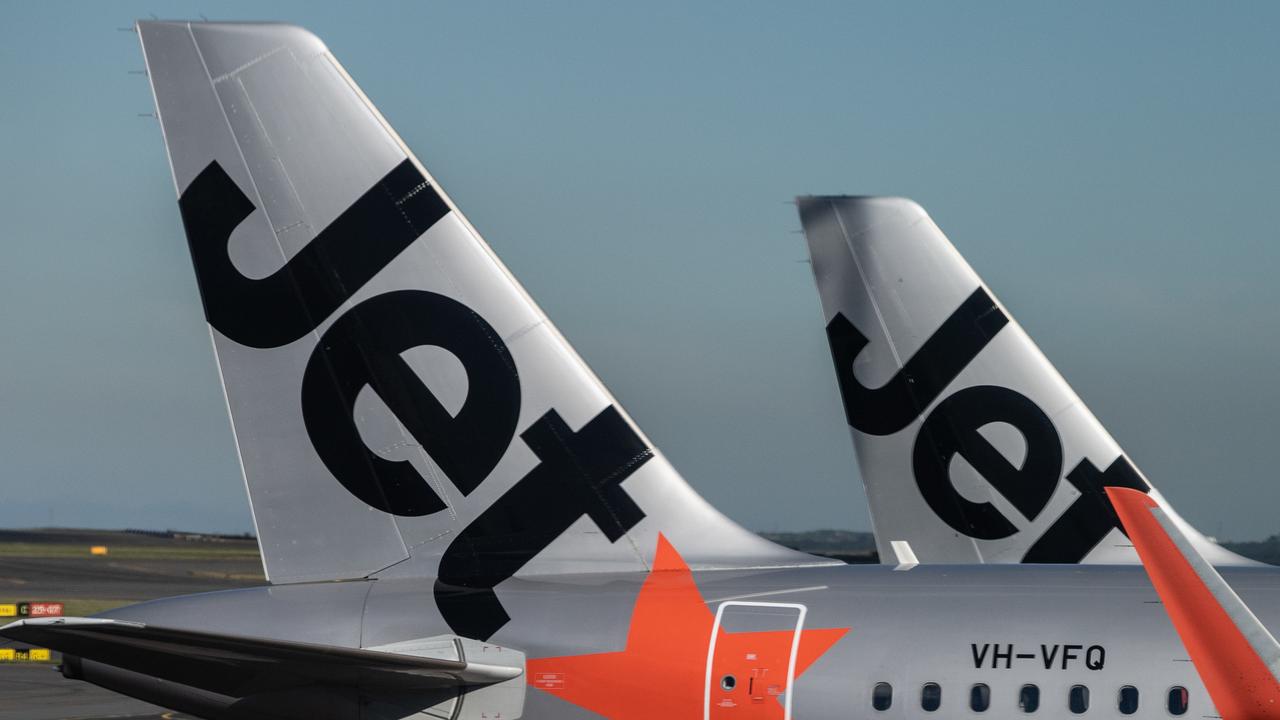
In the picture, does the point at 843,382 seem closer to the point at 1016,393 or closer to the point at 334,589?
the point at 1016,393

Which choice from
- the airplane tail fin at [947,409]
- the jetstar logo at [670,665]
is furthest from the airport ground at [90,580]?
the jetstar logo at [670,665]

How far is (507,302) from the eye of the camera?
1393cm

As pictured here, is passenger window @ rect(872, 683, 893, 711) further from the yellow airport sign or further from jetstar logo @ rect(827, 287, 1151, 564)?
the yellow airport sign

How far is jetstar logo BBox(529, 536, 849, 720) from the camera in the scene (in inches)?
475

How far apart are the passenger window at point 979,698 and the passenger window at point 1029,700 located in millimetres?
229

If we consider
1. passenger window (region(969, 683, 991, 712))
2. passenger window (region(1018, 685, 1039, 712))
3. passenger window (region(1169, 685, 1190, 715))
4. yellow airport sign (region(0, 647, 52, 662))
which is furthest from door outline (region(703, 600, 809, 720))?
yellow airport sign (region(0, 647, 52, 662))

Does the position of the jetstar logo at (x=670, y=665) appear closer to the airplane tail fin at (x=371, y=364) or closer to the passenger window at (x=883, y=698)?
the passenger window at (x=883, y=698)

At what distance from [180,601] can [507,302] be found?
3741 millimetres

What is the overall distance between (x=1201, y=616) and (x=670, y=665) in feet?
18.3

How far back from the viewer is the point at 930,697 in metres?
11.7

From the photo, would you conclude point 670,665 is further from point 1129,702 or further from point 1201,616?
point 1201,616

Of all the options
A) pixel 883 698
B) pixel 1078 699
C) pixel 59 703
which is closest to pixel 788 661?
pixel 883 698

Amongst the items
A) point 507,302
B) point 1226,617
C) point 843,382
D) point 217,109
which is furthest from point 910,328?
point 1226,617

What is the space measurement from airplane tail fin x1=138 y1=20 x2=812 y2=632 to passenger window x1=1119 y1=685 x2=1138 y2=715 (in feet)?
10.8
